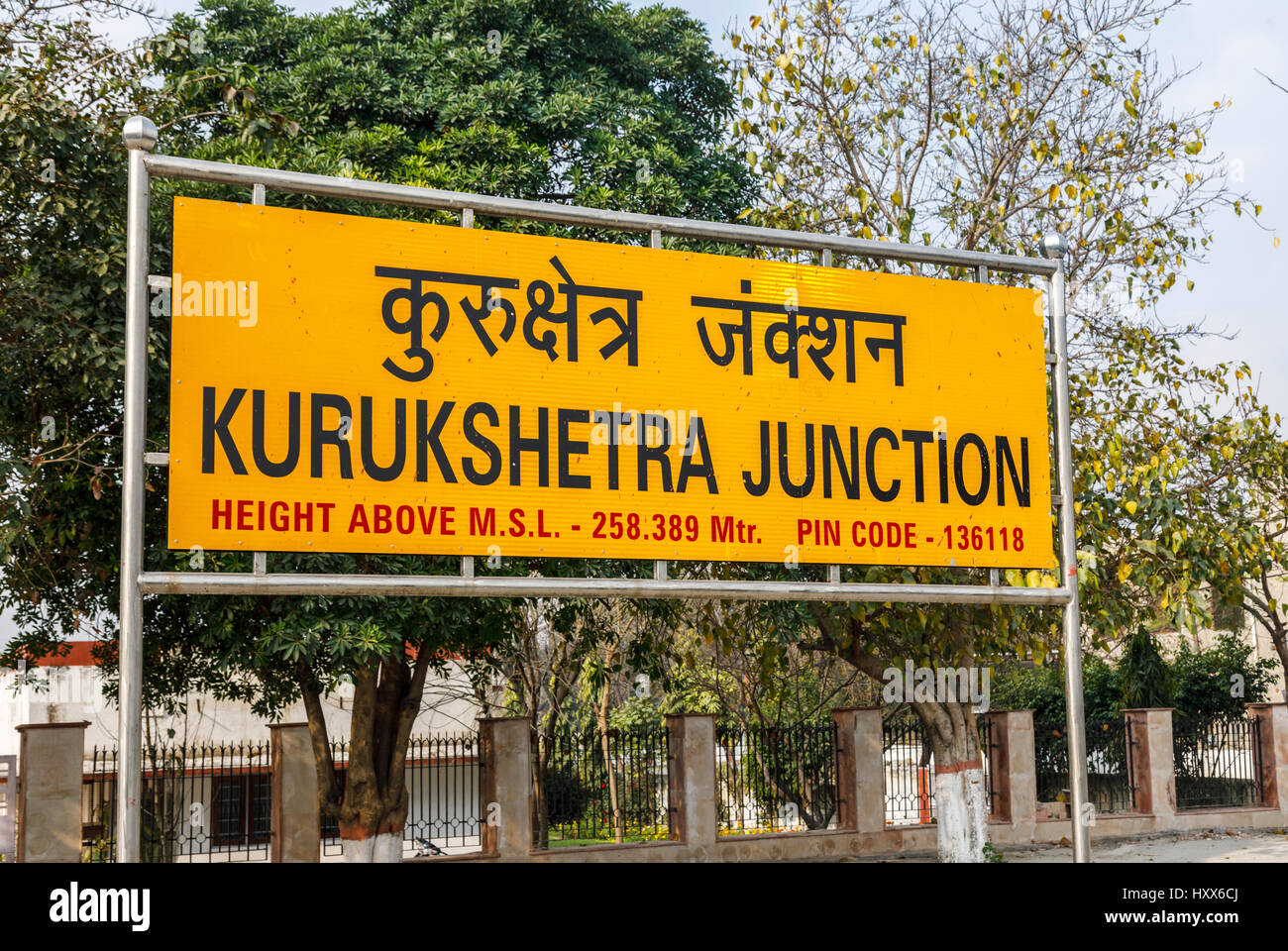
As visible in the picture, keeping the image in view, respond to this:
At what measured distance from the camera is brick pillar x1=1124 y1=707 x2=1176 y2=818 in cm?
1872

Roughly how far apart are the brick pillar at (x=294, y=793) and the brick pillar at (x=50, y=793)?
2.04 meters

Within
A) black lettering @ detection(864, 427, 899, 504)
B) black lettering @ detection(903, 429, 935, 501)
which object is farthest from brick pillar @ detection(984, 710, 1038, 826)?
black lettering @ detection(864, 427, 899, 504)

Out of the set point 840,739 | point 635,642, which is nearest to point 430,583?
point 635,642

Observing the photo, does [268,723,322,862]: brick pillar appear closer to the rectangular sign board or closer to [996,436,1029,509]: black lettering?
the rectangular sign board

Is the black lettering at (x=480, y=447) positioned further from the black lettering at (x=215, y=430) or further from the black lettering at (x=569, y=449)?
the black lettering at (x=215, y=430)

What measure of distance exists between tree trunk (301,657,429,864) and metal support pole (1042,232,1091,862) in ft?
27.4

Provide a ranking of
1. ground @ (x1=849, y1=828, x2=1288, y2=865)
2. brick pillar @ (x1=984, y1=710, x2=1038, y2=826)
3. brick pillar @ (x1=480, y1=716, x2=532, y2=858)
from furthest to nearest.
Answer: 1. brick pillar @ (x1=984, y1=710, x2=1038, y2=826)
2. ground @ (x1=849, y1=828, x2=1288, y2=865)
3. brick pillar @ (x1=480, y1=716, x2=532, y2=858)

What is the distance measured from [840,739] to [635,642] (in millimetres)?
3947

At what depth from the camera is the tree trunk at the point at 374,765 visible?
13.8 meters

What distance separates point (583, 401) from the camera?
6262mm

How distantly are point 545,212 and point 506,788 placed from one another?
9.79 metres

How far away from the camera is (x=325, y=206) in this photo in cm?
1142
